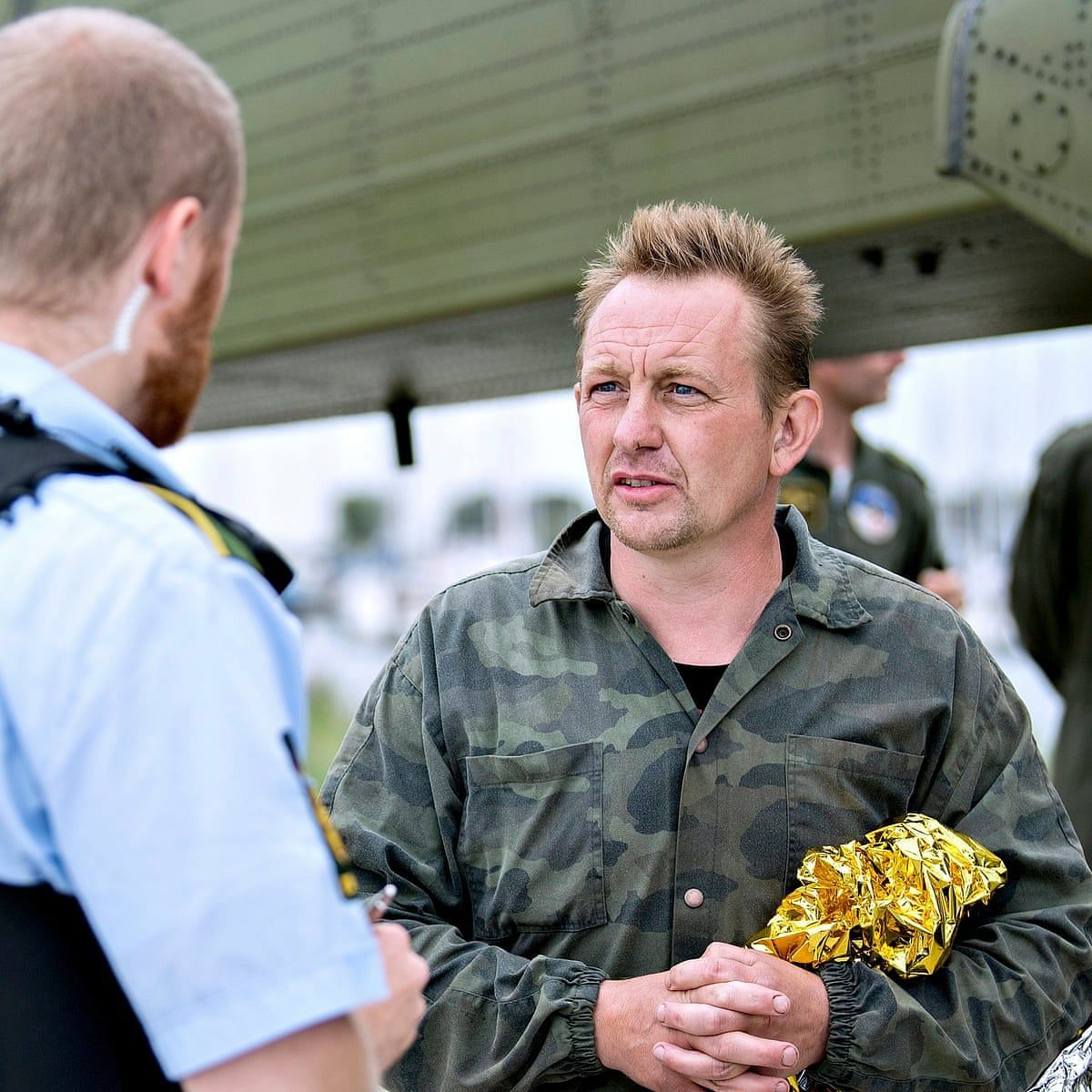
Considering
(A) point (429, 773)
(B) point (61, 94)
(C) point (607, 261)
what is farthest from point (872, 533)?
(B) point (61, 94)

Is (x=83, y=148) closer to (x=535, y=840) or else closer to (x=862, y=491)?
(x=535, y=840)

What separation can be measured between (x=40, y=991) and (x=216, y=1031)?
0.19 m

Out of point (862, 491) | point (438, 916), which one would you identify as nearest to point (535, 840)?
point (438, 916)

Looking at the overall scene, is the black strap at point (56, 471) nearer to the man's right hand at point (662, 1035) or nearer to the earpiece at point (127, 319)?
the earpiece at point (127, 319)

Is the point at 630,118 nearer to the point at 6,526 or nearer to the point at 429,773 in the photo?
the point at 429,773

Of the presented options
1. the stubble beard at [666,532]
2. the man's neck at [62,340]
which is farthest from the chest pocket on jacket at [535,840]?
the man's neck at [62,340]

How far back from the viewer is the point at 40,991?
112 centimetres

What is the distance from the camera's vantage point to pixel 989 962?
7.23 ft

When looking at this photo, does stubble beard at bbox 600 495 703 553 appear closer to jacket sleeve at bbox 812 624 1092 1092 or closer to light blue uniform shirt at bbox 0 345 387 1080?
jacket sleeve at bbox 812 624 1092 1092

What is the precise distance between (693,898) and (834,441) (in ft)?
9.92

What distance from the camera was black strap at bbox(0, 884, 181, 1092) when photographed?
112 centimetres

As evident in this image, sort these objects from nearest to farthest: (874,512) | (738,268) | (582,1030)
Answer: (582,1030) < (738,268) < (874,512)

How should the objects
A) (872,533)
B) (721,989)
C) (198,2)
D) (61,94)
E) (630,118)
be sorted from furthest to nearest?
(198,2), (872,533), (630,118), (721,989), (61,94)

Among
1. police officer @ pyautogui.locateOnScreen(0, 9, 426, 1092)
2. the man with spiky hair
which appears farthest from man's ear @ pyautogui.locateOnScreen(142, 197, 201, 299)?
the man with spiky hair
